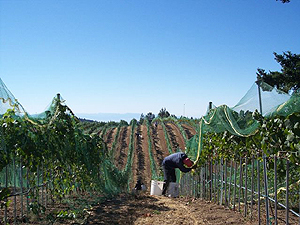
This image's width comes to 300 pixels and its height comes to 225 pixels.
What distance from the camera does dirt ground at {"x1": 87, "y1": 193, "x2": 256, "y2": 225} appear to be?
6.11m

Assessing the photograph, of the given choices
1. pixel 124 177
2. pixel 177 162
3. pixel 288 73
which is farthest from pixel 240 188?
pixel 288 73

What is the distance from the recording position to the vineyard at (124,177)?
4.88m

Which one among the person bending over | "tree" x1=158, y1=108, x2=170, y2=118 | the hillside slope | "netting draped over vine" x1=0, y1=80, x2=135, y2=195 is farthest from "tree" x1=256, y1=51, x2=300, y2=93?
"tree" x1=158, y1=108, x2=170, y2=118

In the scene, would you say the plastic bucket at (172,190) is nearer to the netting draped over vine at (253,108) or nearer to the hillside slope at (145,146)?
the netting draped over vine at (253,108)

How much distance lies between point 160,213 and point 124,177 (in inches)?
154

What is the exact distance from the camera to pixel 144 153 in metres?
21.5

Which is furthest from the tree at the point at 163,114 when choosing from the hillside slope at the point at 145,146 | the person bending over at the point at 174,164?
the person bending over at the point at 174,164

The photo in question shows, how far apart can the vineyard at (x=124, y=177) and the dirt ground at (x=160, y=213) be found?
0.02 metres

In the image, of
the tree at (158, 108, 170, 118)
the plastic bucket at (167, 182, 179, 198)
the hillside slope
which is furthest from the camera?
the tree at (158, 108, 170, 118)

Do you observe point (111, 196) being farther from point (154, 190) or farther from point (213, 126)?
point (213, 126)

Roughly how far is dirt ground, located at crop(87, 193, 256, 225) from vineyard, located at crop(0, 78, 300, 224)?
0.02 metres

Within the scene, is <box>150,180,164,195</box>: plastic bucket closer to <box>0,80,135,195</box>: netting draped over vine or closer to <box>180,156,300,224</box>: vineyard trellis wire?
<box>180,156,300,224</box>: vineyard trellis wire

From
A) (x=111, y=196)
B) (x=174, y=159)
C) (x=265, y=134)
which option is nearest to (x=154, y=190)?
(x=174, y=159)

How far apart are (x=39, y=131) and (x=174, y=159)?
5.38 meters
